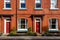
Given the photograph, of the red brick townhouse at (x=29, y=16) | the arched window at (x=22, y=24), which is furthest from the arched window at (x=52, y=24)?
the arched window at (x=22, y=24)

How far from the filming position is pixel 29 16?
880 inches

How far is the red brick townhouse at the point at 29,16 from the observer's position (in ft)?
73.1

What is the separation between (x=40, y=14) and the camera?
22.2 metres

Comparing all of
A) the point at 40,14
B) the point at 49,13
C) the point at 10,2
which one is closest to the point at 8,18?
the point at 10,2

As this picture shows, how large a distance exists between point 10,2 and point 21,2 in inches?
68.7

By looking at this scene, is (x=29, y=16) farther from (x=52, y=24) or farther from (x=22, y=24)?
(x=52, y=24)

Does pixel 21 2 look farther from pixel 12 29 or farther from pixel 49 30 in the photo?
pixel 49 30

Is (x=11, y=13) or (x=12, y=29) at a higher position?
(x=11, y=13)

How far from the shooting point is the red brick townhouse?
22.3m

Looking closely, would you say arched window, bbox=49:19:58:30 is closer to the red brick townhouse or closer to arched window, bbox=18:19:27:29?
the red brick townhouse

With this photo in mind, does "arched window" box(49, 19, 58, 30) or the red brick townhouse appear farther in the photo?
"arched window" box(49, 19, 58, 30)

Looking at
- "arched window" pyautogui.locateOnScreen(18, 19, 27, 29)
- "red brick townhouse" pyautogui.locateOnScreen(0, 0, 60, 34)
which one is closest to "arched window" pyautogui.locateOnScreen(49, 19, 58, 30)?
"red brick townhouse" pyautogui.locateOnScreen(0, 0, 60, 34)

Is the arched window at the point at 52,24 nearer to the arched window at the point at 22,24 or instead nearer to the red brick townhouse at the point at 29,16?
the red brick townhouse at the point at 29,16

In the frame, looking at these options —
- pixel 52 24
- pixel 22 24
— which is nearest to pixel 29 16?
pixel 22 24
